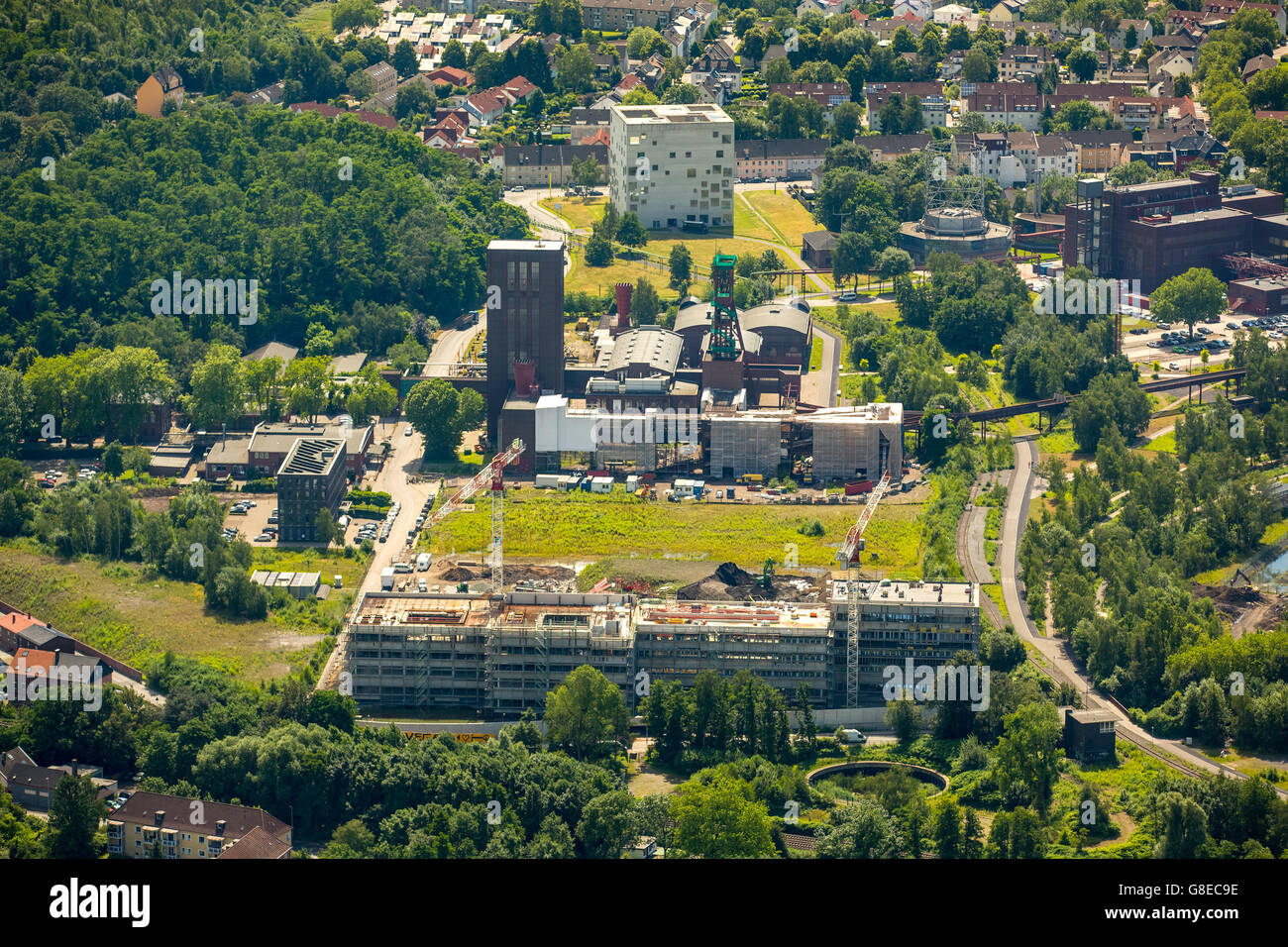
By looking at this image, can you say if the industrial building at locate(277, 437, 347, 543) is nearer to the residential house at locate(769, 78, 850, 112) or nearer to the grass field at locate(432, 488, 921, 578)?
the grass field at locate(432, 488, 921, 578)

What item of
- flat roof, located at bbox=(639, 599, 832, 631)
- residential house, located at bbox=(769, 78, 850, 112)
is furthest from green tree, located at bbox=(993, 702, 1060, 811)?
residential house, located at bbox=(769, 78, 850, 112)

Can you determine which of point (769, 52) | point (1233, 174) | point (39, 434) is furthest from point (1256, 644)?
point (769, 52)

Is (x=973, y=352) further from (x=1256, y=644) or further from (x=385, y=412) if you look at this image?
(x=1256, y=644)

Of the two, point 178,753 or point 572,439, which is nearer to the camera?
point 178,753

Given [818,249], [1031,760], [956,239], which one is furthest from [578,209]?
[1031,760]

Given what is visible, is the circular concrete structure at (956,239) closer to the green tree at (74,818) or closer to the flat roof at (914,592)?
the flat roof at (914,592)
